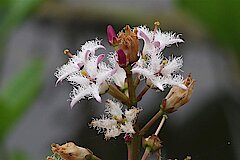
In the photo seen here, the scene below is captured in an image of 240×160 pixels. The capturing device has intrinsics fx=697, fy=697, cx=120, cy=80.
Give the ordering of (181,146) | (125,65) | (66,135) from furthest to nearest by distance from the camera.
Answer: (66,135) → (181,146) → (125,65)

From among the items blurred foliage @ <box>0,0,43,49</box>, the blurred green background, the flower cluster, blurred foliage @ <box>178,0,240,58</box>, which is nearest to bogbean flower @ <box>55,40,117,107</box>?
the flower cluster

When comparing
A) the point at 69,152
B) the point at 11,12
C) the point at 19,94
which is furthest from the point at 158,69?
the point at 11,12

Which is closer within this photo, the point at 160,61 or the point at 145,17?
the point at 160,61

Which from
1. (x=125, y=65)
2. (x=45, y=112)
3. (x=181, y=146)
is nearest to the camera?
(x=125, y=65)

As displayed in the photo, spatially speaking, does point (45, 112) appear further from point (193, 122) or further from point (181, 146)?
point (181, 146)

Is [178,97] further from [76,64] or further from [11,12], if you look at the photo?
[11,12]

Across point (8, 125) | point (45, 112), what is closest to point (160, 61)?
point (8, 125)

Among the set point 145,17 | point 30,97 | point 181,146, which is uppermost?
point 145,17
